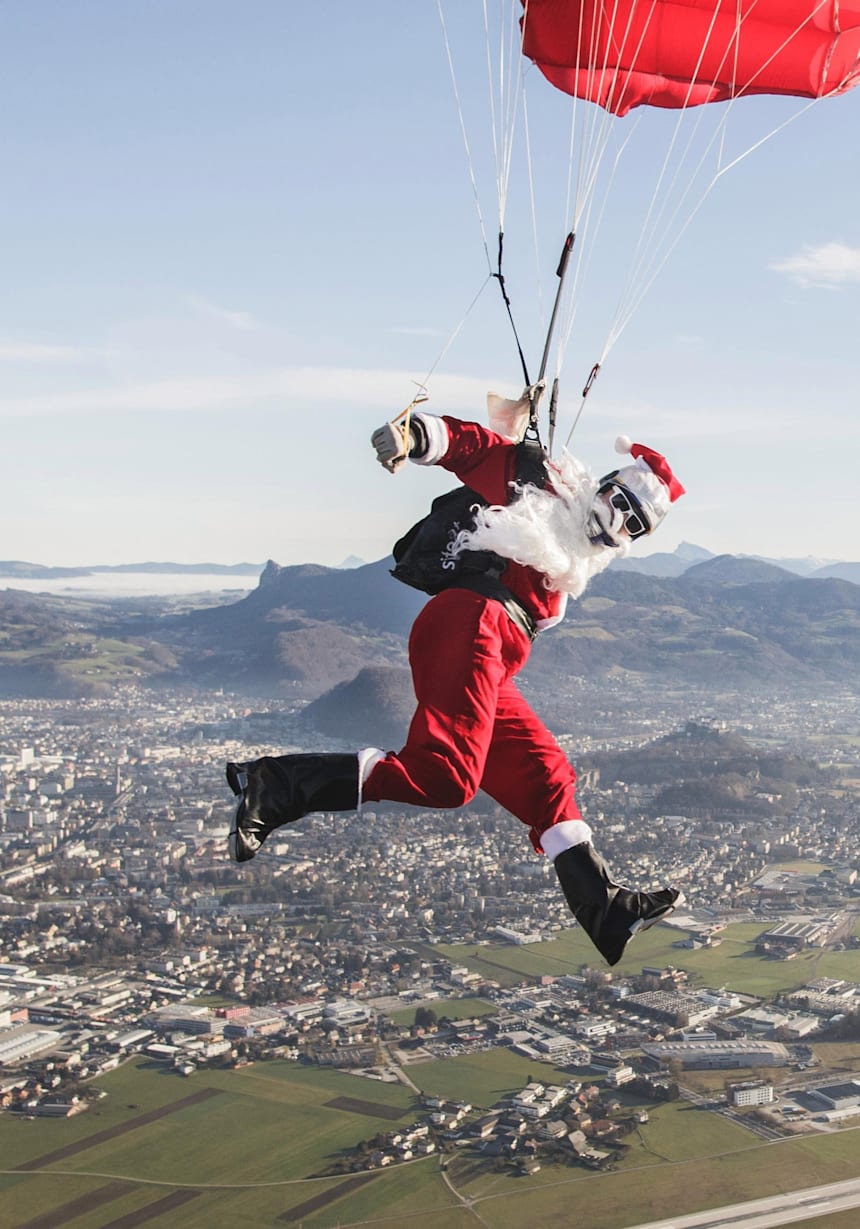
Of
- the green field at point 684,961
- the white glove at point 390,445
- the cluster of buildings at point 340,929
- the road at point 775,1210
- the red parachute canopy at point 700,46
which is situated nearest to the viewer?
the white glove at point 390,445

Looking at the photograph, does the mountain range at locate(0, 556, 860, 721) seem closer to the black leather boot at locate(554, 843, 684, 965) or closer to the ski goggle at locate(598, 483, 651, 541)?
the ski goggle at locate(598, 483, 651, 541)

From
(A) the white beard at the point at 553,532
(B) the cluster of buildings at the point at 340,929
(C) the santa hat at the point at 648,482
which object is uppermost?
(C) the santa hat at the point at 648,482

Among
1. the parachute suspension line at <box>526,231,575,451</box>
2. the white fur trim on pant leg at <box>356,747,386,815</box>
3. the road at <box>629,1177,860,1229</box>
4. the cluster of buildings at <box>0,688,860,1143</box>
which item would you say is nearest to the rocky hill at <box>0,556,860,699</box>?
the cluster of buildings at <box>0,688,860,1143</box>

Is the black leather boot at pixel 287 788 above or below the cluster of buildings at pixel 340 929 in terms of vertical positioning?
above

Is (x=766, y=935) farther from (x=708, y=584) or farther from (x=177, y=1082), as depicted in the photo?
(x=708, y=584)

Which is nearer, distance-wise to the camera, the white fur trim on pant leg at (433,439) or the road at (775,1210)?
the white fur trim on pant leg at (433,439)

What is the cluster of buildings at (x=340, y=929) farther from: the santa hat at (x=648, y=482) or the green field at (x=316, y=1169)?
the santa hat at (x=648, y=482)

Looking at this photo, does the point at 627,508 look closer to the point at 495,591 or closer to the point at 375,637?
the point at 495,591

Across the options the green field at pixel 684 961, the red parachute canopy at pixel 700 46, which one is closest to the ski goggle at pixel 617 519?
the red parachute canopy at pixel 700 46

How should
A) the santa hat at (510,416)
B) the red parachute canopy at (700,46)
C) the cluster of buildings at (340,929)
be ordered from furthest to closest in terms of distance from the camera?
the cluster of buildings at (340,929), the red parachute canopy at (700,46), the santa hat at (510,416)
